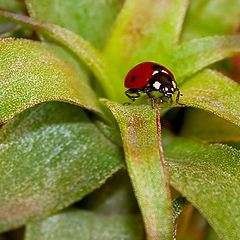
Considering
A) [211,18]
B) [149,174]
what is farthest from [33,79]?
[211,18]

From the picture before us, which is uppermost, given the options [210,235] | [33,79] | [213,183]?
[33,79]

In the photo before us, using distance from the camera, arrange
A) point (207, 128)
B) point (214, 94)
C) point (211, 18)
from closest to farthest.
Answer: point (214, 94) < point (207, 128) < point (211, 18)

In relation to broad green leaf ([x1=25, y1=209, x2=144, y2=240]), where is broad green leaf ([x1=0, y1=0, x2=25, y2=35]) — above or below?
above

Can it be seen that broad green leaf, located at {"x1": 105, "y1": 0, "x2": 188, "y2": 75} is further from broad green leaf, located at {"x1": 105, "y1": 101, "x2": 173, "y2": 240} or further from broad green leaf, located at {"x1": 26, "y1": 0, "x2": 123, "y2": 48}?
broad green leaf, located at {"x1": 105, "y1": 101, "x2": 173, "y2": 240}

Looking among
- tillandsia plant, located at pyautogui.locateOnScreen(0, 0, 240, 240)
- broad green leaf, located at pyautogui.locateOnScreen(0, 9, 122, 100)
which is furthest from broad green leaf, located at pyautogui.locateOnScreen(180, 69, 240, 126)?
broad green leaf, located at pyautogui.locateOnScreen(0, 9, 122, 100)

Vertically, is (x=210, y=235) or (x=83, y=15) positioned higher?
(x=83, y=15)

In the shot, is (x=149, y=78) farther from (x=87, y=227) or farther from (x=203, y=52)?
(x=87, y=227)

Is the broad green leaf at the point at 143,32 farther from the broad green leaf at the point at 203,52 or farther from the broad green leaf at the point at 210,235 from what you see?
the broad green leaf at the point at 210,235
